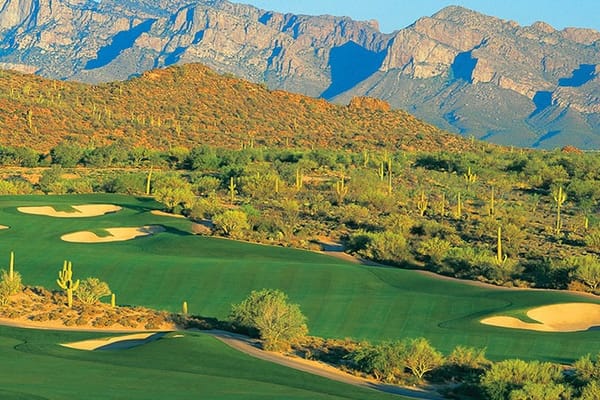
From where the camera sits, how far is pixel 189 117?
435 ft

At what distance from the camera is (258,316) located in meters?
33.9

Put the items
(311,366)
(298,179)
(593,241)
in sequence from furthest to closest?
1. (298,179)
2. (593,241)
3. (311,366)

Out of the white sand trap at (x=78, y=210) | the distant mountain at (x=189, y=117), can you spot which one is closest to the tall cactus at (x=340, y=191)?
the white sand trap at (x=78, y=210)

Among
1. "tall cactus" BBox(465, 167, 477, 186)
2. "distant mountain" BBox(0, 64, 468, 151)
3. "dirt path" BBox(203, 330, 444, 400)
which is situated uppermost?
"distant mountain" BBox(0, 64, 468, 151)

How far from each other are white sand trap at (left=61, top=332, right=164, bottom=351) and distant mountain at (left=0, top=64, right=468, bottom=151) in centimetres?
7892

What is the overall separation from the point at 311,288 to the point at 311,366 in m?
13.7

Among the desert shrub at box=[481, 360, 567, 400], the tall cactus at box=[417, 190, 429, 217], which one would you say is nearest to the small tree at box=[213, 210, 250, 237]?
the tall cactus at box=[417, 190, 429, 217]

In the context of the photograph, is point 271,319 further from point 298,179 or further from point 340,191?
point 298,179

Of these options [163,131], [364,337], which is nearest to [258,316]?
[364,337]

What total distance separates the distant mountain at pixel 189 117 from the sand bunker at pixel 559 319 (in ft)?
251

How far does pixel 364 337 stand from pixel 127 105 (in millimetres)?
99726

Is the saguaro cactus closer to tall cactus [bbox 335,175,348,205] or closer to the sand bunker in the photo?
tall cactus [bbox 335,175,348,205]

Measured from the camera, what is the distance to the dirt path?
27.9 metres

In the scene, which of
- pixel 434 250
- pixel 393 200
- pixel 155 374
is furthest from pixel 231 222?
pixel 155 374
